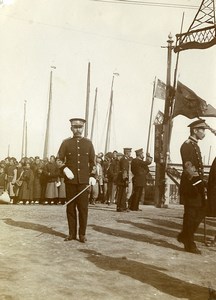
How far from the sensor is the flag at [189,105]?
18.1 meters

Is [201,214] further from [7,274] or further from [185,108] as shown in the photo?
[185,108]

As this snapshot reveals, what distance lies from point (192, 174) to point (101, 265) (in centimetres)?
221

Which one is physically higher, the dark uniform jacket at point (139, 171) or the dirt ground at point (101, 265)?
the dark uniform jacket at point (139, 171)

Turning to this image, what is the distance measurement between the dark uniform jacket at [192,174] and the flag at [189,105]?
10.8 m

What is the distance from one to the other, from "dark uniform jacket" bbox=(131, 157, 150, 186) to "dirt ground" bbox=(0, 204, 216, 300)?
5732 mm

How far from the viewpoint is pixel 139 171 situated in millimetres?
15562

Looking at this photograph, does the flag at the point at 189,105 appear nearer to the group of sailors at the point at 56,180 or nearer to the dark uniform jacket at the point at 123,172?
the group of sailors at the point at 56,180

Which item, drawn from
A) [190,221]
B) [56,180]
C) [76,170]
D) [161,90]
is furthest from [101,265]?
[161,90]

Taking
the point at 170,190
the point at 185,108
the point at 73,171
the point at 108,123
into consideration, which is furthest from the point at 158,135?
the point at 108,123

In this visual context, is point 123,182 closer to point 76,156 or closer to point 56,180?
point 56,180

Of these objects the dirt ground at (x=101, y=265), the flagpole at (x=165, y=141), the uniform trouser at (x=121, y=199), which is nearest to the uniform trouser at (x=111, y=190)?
the flagpole at (x=165, y=141)

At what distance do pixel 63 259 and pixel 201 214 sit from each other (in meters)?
2.48

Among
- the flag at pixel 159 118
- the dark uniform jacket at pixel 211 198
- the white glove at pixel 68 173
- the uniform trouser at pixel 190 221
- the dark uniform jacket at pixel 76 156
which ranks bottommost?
the uniform trouser at pixel 190 221

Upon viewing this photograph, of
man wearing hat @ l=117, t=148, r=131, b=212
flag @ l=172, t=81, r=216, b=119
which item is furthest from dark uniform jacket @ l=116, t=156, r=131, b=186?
flag @ l=172, t=81, r=216, b=119
